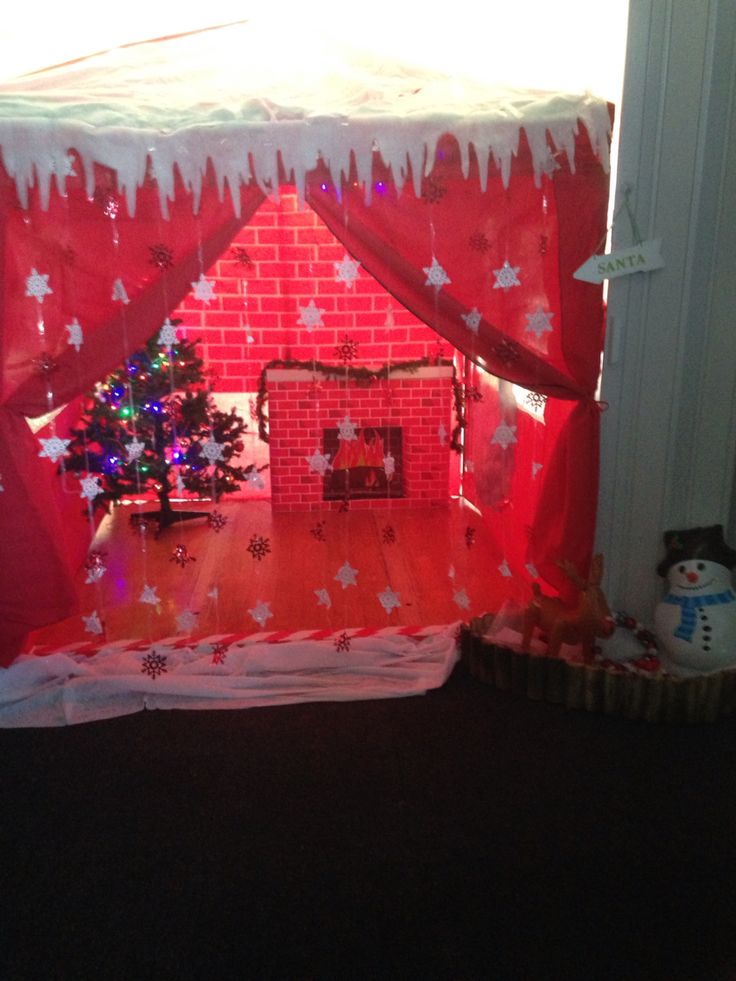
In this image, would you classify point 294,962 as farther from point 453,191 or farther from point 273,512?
point 453,191

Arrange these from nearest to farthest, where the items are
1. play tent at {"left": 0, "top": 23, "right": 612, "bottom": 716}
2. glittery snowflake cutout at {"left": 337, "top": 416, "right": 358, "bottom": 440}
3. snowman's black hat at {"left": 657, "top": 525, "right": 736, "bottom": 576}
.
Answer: play tent at {"left": 0, "top": 23, "right": 612, "bottom": 716} < snowman's black hat at {"left": 657, "top": 525, "right": 736, "bottom": 576} < glittery snowflake cutout at {"left": 337, "top": 416, "right": 358, "bottom": 440}

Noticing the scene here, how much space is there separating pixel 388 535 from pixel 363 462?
28 centimetres

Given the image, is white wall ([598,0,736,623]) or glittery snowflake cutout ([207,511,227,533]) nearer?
white wall ([598,0,736,623])

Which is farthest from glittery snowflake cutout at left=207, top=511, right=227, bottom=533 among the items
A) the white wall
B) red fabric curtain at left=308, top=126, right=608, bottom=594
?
the white wall

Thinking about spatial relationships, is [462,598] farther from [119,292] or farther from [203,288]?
[119,292]

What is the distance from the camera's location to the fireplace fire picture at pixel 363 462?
9.32 ft

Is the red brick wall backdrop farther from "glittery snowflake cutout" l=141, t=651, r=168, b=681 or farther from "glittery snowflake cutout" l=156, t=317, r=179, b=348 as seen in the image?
"glittery snowflake cutout" l=141, t=651, r=168, b=681

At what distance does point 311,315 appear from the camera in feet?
8.61

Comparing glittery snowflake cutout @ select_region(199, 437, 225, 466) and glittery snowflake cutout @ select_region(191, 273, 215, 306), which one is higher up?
glittery snowflake cutout @ select_region(191, 273, 215, 306)

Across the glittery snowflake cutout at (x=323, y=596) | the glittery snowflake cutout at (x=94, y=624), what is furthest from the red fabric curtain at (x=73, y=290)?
the glittery snowflake cutout at (x=323, y=596)

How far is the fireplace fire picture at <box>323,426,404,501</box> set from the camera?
9.32ft

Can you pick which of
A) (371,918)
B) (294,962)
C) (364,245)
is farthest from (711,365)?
(294,962)

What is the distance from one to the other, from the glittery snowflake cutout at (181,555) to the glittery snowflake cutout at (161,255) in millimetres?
961

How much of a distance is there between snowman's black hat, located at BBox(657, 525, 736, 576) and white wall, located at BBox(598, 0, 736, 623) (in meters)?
0.14
